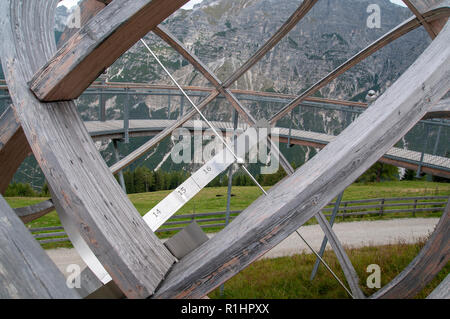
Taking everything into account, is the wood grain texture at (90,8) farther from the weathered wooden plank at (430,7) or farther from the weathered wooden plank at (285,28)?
the weathered wooden plank at (285,28)

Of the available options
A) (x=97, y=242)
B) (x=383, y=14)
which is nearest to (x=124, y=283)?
(x=97, y=242)

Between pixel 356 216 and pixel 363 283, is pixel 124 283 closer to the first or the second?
pixel 363 283

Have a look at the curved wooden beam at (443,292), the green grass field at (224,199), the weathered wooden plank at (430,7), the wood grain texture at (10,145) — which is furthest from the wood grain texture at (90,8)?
A: the green grass field at (224,199)

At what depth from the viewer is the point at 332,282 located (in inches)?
272

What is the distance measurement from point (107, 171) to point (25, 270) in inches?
21.0

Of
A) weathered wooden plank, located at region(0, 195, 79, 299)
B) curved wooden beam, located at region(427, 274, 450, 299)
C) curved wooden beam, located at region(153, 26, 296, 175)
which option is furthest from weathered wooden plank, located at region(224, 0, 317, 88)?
weathered wooden plank, located at region(0, 195, 79, 299)

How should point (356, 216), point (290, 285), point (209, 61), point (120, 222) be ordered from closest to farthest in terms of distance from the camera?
point (120, 222) → point (290, 285) → point (356, 216) → point (209, 61)

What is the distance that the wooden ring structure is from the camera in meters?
0.95

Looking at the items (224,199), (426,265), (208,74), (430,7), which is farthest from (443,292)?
(224,199)

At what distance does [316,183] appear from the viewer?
94 cm

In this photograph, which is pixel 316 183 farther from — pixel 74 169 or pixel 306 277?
pixel 306 277

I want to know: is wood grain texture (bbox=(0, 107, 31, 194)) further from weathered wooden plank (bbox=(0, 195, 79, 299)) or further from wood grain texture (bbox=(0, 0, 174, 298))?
weathered wooden plank (bbox=(0, 195, 79, 299))

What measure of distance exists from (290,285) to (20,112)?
21.9ft

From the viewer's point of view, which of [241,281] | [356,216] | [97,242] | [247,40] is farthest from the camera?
[247,40]
